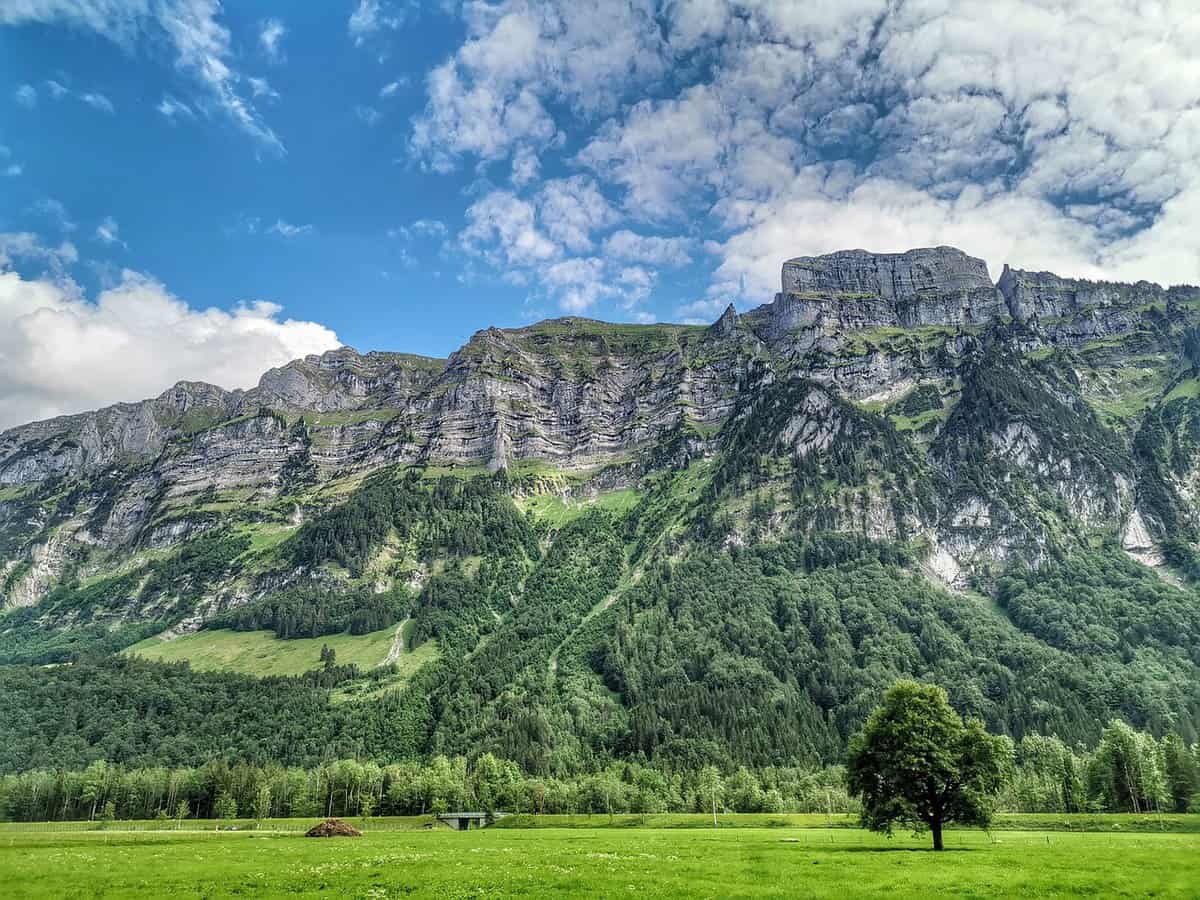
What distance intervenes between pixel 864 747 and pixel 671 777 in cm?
11812

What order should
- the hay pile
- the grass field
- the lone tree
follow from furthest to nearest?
the hay pile
the lone tree
the grass field

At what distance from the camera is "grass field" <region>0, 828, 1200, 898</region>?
29734mm

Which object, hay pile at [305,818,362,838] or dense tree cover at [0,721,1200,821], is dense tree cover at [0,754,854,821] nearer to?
dense tree cover at [0,721,1200,821]

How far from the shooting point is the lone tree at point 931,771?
49781 mm

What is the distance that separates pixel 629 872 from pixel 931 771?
26968 millimetres

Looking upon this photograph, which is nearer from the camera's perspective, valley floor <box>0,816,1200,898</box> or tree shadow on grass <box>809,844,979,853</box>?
Result: valley floor <box>0,816,1200,898</box>

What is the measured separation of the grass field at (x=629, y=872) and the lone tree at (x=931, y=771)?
2.50 meters

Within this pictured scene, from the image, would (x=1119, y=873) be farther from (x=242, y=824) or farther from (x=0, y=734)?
(x=0, y=734)

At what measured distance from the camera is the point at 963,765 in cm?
5069

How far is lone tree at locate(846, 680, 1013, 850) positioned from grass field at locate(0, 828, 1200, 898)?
2502 mm

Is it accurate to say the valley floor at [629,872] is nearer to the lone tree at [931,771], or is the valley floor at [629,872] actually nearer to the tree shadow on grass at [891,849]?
the tree shadow on grass at [891,849]

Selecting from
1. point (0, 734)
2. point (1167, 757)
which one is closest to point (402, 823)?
point (1167, 757)

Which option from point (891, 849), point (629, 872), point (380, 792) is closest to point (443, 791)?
point (380, 792)

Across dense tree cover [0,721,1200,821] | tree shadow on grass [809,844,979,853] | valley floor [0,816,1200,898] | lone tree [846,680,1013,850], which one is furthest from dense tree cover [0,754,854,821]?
valley floor [0,816,1200,898]
